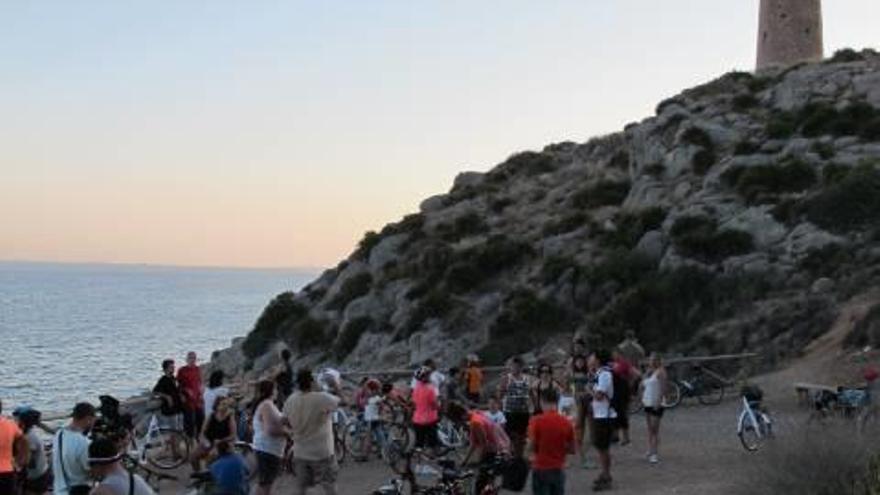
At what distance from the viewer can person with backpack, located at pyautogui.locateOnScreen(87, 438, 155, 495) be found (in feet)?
24.8

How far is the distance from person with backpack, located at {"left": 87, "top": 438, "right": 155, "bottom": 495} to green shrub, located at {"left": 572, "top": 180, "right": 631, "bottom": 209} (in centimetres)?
4025

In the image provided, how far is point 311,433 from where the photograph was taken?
12336mm

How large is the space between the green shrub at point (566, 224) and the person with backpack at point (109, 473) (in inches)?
1465

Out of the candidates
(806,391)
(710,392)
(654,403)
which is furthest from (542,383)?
(710,392)

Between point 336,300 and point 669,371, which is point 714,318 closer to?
point 669,371

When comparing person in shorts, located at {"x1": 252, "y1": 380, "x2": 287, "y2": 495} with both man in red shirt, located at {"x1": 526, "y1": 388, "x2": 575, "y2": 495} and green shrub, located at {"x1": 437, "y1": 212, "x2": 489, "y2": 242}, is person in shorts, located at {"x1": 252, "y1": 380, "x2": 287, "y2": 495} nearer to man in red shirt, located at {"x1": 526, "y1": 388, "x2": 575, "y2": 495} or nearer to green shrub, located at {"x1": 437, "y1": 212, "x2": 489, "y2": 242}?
man in red shirt, located at {"x1": 526, "y1": 388, "x2": 575, "y2": 495}

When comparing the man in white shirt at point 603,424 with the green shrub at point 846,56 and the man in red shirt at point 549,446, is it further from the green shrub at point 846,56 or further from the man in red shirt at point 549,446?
the green shrub at point 846,56

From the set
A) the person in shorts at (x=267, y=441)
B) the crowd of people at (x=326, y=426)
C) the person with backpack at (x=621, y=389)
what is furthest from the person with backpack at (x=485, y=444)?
the person with backpack at (x=621, y=389)

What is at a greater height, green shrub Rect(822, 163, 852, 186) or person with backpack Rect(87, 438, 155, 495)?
green shrub Rect(822, 163, 852, 186)

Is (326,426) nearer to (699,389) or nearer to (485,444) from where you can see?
(485,444)

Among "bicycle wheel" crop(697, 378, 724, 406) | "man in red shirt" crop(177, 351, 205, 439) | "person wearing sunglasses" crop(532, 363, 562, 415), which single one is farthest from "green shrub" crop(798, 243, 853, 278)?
"man in red shirt" crop(177, 351, 205, 439)

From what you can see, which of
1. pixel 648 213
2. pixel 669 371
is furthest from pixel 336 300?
pixel 669 371

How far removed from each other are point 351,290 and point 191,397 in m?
28.6

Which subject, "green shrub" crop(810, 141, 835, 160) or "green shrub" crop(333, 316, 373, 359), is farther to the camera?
"green shrub" crop(333, 316, 373, 359)
